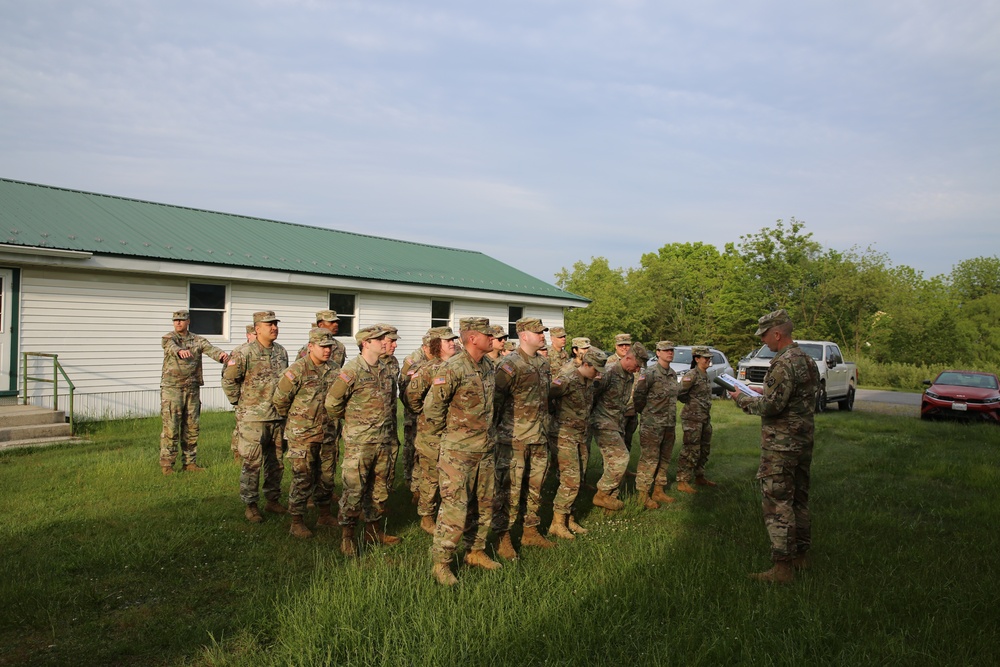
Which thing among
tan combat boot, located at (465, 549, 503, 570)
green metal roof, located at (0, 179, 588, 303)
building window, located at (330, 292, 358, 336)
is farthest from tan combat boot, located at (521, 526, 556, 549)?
building window, located at (330, 292, 358, 336)

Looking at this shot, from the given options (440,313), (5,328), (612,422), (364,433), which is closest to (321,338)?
(364,433)

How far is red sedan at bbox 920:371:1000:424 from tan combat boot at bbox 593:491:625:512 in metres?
12.4

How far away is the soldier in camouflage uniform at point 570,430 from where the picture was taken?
A: 21.4 ft

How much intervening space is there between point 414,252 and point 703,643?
66.2 feet

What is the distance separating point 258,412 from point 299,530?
4.51ft

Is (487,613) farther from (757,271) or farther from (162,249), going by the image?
(757,271)

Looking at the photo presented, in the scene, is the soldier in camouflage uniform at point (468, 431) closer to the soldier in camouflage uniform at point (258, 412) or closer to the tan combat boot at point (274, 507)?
the soldier in camouflage uniform at point (258, 412)

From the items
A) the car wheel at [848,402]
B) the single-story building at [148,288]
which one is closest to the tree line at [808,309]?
the car wheel at [848,402]

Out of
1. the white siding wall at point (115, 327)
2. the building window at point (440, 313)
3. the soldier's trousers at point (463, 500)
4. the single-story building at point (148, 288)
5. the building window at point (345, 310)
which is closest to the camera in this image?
the soldier's trousers at point (463, 500)

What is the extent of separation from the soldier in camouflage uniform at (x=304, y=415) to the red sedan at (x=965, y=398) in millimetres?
15545

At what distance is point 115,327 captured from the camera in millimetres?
13688

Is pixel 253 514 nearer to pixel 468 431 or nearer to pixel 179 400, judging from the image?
pixel 468 431

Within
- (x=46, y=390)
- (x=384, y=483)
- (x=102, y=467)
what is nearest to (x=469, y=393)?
(x=384, y=483)

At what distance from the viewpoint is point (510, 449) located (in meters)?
6.05
